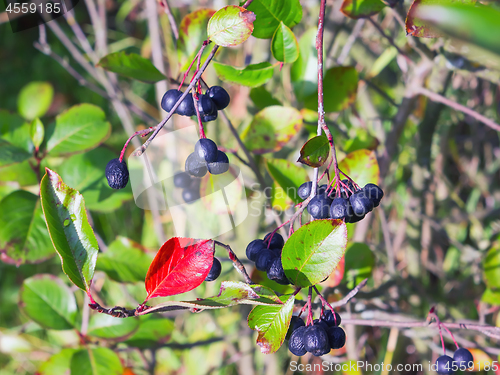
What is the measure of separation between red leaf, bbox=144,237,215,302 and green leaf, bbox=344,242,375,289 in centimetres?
37

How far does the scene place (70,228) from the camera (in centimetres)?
43

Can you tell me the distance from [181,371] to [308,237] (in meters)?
1.21

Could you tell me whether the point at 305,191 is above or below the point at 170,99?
below

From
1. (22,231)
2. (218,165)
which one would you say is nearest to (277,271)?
(218,165)

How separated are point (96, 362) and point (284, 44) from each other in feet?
1.93

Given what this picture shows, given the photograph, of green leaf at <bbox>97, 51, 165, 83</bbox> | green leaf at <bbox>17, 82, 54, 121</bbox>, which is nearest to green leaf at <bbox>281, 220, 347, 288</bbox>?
green leaf at <bbox>97, 51, 165, 83</bbox>

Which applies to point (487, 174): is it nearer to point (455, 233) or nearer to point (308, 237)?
point (455, 233)

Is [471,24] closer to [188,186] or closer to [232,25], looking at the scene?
[232,25]

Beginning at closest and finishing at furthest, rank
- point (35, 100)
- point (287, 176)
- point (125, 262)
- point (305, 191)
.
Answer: point (305, 191), point (287, 176), point (125, 262), point (35, 100)

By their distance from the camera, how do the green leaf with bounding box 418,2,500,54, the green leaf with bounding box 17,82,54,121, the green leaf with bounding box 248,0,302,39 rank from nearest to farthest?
1. the green leaf with bounding box 418,2,500,54
2. the green leaf with bounding box 248,0,302,39
3. the green leaf with bounding box 17,82,54,121

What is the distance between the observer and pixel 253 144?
2.04ft

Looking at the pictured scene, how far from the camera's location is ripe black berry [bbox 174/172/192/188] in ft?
2.08

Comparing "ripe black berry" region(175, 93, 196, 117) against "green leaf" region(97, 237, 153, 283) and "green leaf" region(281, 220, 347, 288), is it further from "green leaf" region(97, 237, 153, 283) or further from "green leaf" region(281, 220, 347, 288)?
"green leaf" region(97, 237, 153, 283)

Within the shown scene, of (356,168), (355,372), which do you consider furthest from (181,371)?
(356,168)
